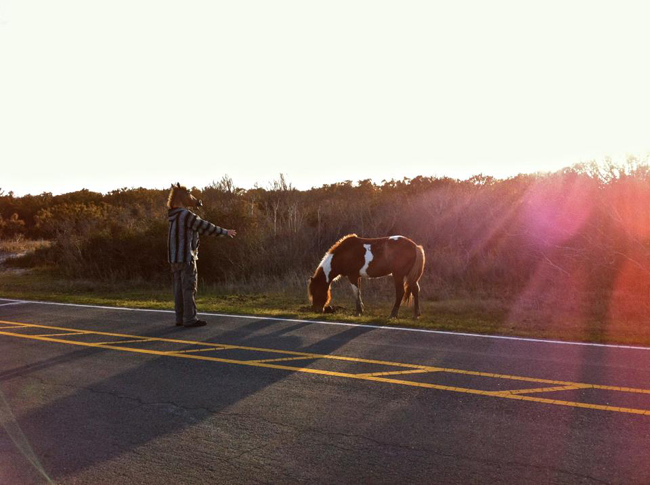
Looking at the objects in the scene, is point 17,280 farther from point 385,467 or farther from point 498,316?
point 385,467

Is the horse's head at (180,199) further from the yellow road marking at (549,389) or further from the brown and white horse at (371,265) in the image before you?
the yellow road marking at (549,389)

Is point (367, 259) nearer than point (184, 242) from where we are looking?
No

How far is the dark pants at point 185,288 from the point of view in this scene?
10.4 m

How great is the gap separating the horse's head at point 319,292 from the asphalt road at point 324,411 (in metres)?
3.46

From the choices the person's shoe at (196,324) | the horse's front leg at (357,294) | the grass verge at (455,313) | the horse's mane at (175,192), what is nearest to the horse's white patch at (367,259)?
the horse's front leg at (357,294)

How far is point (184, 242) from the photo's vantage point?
33.9ft

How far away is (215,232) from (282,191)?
674 inches

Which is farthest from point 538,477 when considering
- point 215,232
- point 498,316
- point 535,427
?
point 498,316

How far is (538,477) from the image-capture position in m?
4.05

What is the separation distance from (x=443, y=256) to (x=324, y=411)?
1589 centimetres

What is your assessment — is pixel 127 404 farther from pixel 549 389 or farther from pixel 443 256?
pixel 443 256

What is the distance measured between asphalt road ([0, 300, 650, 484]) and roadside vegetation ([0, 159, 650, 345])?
280cm

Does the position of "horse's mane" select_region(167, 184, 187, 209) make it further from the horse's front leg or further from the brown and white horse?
the horse's front leg

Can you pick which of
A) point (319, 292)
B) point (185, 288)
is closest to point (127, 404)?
point (185, 288)
